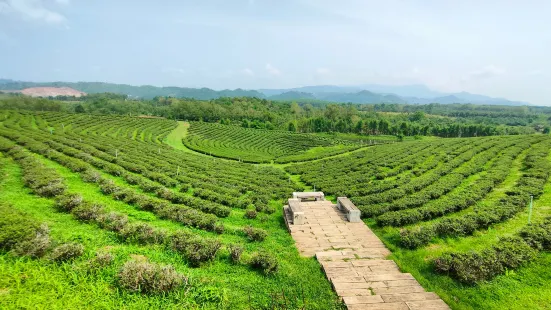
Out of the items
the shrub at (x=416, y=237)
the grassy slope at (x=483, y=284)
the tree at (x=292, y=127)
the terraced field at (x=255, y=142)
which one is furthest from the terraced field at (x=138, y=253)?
the tree at (x=292, y=127)

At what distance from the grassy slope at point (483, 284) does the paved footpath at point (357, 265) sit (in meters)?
0.72

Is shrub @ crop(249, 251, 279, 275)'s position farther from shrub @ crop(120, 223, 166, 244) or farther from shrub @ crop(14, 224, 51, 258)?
shrub @ crop(14, 224, 51, 258)

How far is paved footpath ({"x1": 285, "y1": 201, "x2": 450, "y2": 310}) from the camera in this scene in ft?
32.7

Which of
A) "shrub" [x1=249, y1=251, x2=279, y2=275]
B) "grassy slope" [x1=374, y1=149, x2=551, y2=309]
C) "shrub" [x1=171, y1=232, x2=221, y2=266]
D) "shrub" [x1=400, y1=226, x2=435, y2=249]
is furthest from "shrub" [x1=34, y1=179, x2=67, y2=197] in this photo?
"shrub" [x1=400, y1=226, x2=435, y2=249]

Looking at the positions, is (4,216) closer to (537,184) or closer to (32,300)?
(32,300)

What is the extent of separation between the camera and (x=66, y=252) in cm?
988

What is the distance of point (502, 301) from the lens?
10.2 metres

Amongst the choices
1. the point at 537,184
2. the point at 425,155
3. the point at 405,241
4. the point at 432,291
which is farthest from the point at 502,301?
the point at 425,155

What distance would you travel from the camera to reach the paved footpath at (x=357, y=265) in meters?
9.98

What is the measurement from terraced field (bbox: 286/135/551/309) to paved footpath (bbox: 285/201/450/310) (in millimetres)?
883

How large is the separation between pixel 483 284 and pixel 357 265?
4.67m

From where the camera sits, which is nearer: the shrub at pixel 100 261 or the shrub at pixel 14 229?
the shrub at pixel 100 261

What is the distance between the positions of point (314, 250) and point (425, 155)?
3163 cm

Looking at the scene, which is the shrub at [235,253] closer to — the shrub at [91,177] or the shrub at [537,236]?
the shrub at [537,236]
